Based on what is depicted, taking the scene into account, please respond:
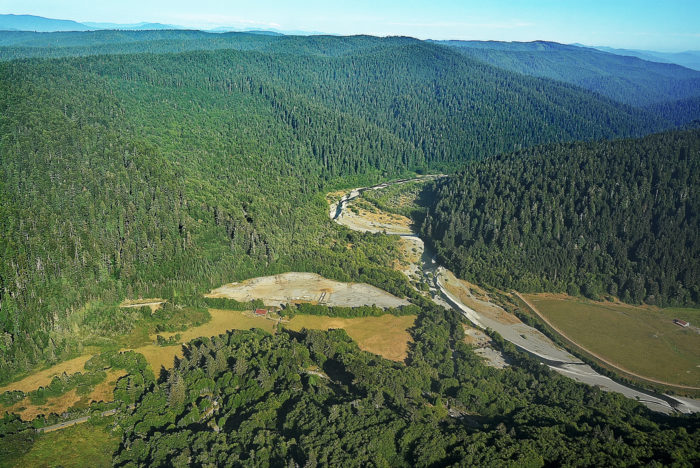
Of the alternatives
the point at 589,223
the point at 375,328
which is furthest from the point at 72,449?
the point at 589,223

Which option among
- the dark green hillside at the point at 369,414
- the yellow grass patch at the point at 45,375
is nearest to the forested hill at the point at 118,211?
the yellow grass patch at the point at 45,375

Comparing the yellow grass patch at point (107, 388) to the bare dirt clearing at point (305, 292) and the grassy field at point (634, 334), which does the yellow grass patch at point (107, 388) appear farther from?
the grassy field at point (634, 334)

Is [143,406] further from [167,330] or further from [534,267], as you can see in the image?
[534,267]

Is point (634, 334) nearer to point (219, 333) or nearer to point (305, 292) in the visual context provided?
point (305, 292)

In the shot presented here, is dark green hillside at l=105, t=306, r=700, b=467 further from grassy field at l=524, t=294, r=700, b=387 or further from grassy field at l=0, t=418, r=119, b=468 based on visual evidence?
grassy field at l=524, t=294, r=700, b=387

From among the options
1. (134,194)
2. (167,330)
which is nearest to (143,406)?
(167,330)

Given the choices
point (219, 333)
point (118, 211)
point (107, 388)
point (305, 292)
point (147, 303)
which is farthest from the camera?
point (118, 211)

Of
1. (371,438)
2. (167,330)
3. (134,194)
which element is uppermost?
(134,194)
